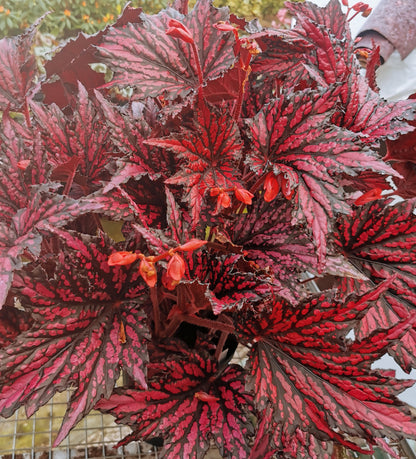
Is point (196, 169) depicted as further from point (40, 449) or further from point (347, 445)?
point (40, 449)

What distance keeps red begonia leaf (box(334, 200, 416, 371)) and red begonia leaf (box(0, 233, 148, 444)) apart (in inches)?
11.2

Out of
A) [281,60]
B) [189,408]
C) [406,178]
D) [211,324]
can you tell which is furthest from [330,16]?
[189,408]

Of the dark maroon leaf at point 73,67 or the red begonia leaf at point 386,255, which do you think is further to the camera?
the dark maroon leaf at point 73,67

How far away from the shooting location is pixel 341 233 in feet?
1.97

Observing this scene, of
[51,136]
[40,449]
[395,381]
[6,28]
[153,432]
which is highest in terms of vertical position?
[395,381]

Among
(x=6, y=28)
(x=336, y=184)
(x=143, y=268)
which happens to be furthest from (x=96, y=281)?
(x=6, y=28)

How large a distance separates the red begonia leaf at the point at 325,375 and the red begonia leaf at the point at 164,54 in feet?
0.96

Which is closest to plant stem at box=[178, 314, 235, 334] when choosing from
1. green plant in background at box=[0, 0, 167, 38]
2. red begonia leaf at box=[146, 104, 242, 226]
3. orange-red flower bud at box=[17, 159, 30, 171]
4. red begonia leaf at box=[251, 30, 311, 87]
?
red begonia leaf at box=[146, 104, 242, 226]

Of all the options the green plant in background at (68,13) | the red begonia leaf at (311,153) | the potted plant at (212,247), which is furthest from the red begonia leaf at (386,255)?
the green plant in background at (68,13)

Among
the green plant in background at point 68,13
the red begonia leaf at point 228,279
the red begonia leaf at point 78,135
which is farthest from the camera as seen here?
the green plant in background at point 68,13

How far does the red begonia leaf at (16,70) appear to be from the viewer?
2.07 ft

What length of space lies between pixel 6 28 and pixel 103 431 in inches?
90.0

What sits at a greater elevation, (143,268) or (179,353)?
(143,268)

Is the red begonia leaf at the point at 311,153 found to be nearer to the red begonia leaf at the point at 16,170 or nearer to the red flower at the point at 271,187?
the red flower at the point at 271,187
